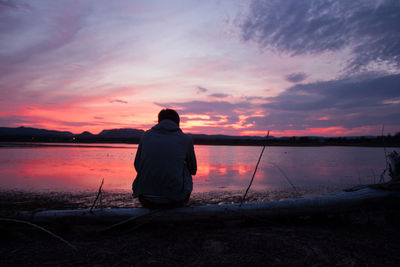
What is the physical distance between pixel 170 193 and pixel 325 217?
2811mm

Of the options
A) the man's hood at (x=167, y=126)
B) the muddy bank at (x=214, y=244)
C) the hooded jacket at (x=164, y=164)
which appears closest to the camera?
the muddy bank at (x=214, y=244)

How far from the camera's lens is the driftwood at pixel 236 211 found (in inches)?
156

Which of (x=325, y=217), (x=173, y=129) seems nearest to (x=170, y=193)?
(x=173, y=129)

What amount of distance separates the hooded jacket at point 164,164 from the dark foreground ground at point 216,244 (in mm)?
590

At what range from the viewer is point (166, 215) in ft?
12.9

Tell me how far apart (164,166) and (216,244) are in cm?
127

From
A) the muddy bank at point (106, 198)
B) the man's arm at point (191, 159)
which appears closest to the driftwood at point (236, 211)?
the man's arm at point (191, 159)

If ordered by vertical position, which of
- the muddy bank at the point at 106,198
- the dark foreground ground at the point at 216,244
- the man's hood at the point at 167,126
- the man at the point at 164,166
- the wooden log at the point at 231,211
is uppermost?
the man's hood at the point at 167,126

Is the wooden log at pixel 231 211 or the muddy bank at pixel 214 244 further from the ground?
the wooden log at pixel 231 211

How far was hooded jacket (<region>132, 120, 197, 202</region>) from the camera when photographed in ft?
12.1

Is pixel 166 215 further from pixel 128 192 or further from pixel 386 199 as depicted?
pixel 128 192

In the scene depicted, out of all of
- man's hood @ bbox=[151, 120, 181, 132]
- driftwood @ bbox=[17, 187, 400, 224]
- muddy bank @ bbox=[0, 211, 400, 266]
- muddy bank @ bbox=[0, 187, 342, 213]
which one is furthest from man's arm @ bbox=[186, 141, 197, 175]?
muddy bank @ bbox=[0, 187, 342, 213]

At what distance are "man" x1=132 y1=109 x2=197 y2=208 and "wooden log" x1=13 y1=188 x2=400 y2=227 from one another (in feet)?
0.66

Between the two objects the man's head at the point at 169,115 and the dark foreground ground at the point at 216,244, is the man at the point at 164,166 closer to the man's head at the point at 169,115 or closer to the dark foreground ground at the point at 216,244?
the man's head at the point at 169,115
